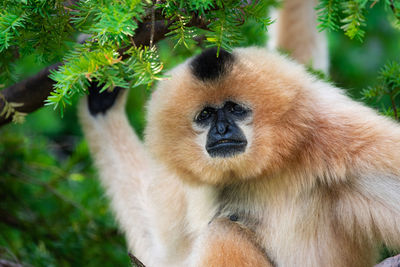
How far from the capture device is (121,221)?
15.5ft

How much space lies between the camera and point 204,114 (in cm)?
345

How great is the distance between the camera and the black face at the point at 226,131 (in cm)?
331

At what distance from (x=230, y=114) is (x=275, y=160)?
410mm

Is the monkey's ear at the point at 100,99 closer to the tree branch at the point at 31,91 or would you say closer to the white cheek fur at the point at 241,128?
the tree branch at the point at 31,91

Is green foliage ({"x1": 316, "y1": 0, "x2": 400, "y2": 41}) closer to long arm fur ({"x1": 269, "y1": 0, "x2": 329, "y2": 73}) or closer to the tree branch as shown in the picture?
the tree branch

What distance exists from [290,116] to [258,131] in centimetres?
22

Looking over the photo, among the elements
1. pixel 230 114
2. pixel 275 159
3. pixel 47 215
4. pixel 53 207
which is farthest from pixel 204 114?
pixel 53 207

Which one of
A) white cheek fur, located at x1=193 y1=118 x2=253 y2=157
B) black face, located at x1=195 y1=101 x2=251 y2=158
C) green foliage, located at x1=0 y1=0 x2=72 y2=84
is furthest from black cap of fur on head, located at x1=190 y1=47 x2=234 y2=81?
green foliage, located at x1=0 y1=0 x2=72 y2=84

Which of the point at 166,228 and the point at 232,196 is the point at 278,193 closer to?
the point at 232,196

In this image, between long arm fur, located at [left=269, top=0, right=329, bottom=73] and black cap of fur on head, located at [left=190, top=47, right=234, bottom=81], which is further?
long arm fur, located at [left=269, top=0, right=329, bottom=73]

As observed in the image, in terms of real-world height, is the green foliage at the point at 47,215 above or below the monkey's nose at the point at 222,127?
below

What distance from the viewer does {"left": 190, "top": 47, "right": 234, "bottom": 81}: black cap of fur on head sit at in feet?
11.0

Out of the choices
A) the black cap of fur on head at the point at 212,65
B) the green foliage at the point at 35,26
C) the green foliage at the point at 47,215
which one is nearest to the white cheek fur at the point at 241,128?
the black cap of fur on head at the point at 212,65

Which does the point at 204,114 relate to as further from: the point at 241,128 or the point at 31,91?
the point at 31,91
